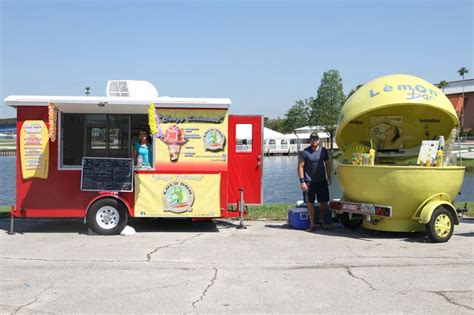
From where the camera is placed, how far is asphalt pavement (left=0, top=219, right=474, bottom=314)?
5758 mm

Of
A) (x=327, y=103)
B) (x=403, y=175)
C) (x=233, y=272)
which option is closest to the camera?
(x=233, y=272)

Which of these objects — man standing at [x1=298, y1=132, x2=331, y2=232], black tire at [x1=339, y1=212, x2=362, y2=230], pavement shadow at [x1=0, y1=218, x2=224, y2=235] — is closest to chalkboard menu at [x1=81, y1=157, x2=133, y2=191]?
pavement shadow at [x1=0, y1=218, x2=224, y2=235]

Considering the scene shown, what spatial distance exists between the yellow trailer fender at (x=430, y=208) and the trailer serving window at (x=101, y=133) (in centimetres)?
568

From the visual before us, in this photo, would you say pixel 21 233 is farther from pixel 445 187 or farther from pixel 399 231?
pixel 445 187

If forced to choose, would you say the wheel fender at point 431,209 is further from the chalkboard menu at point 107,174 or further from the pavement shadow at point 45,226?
the pavement shadow at point 45,226

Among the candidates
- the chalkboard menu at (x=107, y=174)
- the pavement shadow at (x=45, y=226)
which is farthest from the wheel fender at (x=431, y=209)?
the pavement shadow at (x=45, y=226)

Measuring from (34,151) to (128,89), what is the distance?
7.06ft

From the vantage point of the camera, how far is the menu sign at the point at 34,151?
10.1 metres

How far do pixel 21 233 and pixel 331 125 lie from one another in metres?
83.5

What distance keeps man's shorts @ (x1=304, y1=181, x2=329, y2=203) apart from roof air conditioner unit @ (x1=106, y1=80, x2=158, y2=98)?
3.80 m

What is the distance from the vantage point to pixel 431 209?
9.29 meters

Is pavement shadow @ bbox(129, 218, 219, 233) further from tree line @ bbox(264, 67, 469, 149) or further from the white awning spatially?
tree line @ bbox(264, 67, 469, 149)

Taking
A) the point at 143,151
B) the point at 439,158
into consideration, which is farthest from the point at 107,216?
the point at 439,158

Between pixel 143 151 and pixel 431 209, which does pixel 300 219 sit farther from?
pixel 143 151
